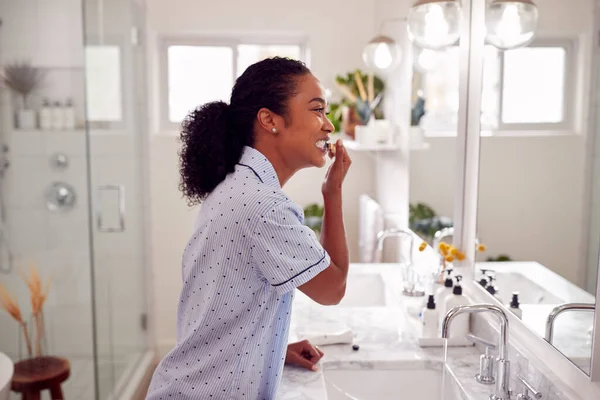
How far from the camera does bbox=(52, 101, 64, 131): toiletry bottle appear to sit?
8.60ft

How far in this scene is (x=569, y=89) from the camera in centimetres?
116

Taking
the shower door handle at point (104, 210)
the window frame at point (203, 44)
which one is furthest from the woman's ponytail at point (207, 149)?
the window frame at point (203, 44)

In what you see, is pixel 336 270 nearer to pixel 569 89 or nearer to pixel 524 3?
pixel 569 89

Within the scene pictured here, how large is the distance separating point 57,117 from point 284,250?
1.96 metres

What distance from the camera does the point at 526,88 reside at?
A: 136cm

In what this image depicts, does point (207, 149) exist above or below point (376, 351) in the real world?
above

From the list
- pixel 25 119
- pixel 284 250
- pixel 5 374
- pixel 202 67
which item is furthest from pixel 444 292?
pixel 202 67

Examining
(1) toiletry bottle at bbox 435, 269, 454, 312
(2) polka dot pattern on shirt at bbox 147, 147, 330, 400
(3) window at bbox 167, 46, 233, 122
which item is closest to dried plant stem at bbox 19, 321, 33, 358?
(3) window at bbox 167, 46, 233, 122

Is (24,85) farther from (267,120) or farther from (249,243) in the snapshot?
(249,243)

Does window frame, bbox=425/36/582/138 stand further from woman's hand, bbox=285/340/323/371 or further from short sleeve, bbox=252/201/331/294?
woman's hand, bbox=285/340/323/371

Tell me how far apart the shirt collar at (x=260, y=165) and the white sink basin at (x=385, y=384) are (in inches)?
22.6

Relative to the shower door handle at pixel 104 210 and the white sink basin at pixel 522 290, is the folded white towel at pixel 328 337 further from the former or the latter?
the shower door handle at pixel 104 210

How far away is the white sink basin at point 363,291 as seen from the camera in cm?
223

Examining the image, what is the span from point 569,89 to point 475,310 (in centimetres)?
46
